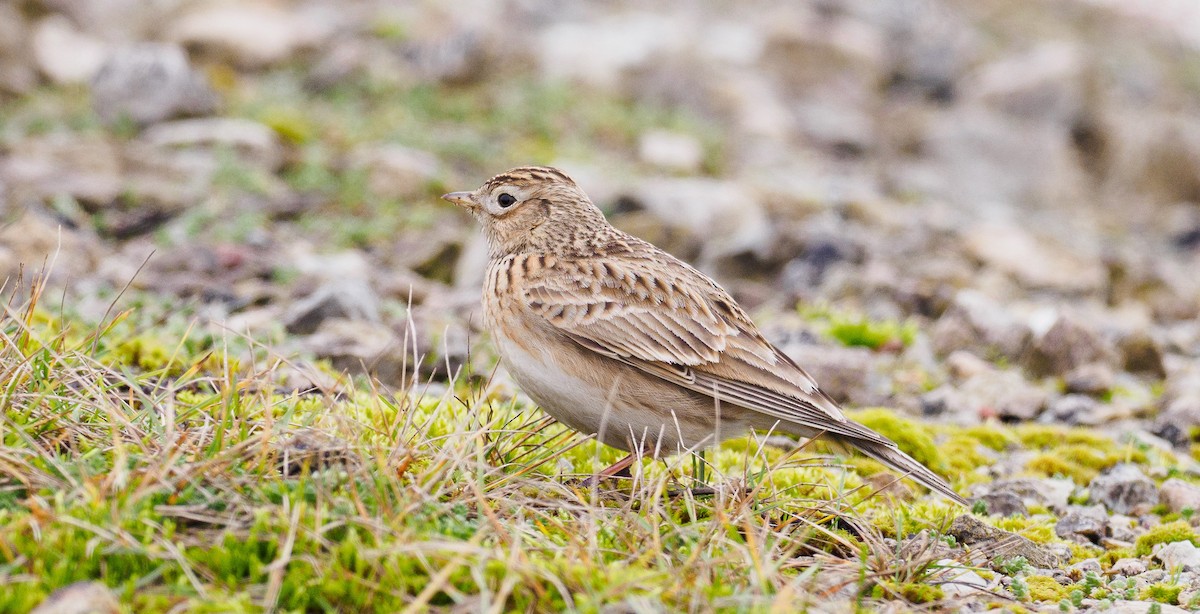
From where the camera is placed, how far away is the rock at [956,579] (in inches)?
171

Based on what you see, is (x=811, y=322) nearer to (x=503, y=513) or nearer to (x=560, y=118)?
(x=503, y=513)

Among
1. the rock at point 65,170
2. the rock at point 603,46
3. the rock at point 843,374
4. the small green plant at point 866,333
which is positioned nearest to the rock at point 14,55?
the rock at point 65,170

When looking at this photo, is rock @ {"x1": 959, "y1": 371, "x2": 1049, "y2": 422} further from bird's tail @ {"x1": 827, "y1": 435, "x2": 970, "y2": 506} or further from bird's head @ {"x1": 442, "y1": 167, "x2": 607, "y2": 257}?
bird's head @ {"x1": 442, "y1": 167, "x2": 607, "y2": 257}

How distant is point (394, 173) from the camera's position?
1195cm

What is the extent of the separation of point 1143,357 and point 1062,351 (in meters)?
0.94

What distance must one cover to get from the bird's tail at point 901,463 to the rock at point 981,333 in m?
4.08

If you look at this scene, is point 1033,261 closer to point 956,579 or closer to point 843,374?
point 843,374

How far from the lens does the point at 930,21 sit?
2505 cm

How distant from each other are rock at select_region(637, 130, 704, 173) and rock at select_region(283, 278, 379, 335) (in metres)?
7.32

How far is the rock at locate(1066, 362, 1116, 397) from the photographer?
27.1 ft

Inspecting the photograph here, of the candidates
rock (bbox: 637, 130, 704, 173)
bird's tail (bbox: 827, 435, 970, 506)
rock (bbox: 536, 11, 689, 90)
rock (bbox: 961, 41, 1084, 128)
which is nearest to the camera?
bird's tail (bbox: 827, 435, 970, 506)

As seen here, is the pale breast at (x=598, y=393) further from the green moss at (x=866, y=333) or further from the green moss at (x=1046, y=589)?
the green moss at (x=866, y=333)

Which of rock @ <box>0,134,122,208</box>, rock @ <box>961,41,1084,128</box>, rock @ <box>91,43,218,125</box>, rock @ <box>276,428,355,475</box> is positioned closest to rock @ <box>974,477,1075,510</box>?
rock @ <box>276,428,355,475</box>

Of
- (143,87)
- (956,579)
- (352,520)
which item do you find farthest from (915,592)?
(143,87)
